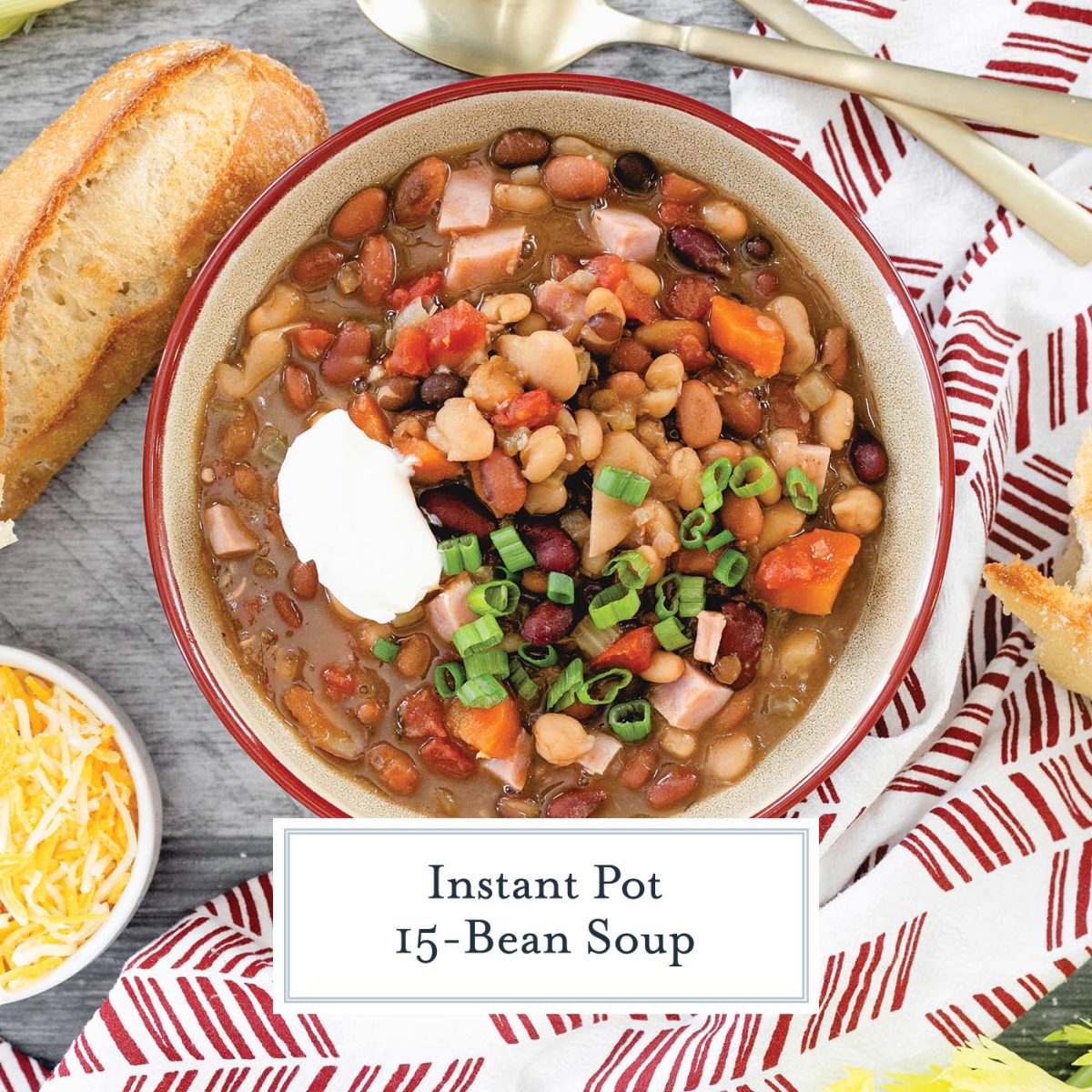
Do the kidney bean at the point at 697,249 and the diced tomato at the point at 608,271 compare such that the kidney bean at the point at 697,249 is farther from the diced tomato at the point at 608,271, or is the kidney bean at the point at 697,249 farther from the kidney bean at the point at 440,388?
the kidney bean at the point at 440,388

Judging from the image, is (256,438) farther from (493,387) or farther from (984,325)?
(984,325)

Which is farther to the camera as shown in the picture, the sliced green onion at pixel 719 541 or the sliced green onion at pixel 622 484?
the sliced green onion at pixel 719 541

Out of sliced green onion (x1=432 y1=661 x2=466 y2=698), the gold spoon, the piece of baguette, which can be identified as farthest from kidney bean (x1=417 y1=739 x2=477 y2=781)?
the gold spoon

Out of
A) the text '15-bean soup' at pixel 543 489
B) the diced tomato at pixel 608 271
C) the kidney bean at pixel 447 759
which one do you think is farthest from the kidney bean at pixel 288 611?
the diced tomato at pixel 608 271

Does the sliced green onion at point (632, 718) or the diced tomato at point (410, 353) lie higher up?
the diced tomato at point (410, 353)

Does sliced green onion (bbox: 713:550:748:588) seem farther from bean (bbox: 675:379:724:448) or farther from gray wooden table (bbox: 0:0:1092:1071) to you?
gray wooden table (bbox: 0:0:1092:1071)

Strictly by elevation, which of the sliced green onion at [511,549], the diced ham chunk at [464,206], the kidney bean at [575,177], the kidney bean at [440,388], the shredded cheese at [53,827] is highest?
the kidney bean at [575,177]

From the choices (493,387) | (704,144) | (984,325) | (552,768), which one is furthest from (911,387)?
(552,768)

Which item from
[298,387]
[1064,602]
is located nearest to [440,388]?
[298,387]
